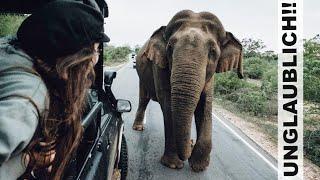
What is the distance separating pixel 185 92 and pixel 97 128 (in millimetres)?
3289

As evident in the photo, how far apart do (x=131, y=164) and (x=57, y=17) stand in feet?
18.5

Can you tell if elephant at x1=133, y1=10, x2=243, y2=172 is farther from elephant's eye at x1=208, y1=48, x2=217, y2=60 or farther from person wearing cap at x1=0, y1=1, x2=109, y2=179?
person wearing cap at x1=0, y1=1, x2=109, y2=179

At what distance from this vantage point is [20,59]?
181cm

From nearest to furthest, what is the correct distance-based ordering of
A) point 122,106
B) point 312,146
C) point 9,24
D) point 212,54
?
point 122,106 → point 9,24 → point 212,54 → point 312,146

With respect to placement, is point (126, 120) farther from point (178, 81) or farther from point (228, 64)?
point (178, 81)

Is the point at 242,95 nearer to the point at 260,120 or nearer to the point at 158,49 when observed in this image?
the point at 260,120

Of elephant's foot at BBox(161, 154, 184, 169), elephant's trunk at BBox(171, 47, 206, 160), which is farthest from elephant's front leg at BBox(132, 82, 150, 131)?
elephant's trunk at BBox(171, 47, 206, 160)

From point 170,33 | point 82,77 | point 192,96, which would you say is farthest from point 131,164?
point 82,77

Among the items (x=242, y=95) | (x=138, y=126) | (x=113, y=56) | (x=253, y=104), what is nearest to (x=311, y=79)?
(x=253, y=104)

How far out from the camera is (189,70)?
634cm

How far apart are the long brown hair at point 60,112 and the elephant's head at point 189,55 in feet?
13.7

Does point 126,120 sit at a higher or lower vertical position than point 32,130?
lower

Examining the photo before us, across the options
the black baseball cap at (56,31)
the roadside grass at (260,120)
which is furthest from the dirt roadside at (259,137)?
the black baseball cap at (56,31)

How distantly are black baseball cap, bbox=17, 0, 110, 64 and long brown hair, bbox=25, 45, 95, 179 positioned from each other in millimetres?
44
